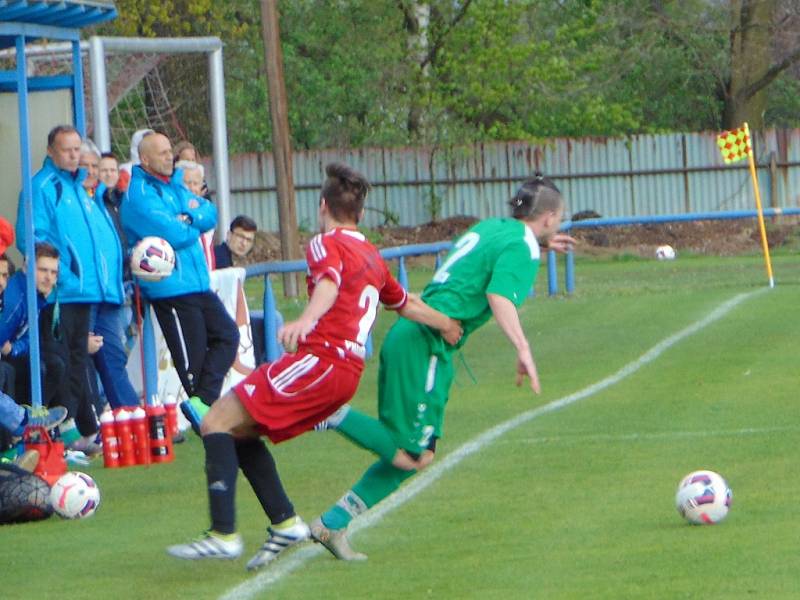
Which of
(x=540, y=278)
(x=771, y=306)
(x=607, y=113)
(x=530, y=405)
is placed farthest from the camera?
(x=607, y=113)

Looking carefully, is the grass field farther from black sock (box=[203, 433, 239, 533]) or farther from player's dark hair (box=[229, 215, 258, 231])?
player's dark hair (box=[229, 215, 258, 231])

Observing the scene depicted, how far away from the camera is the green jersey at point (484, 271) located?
7.46m

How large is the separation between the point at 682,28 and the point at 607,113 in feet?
10.8

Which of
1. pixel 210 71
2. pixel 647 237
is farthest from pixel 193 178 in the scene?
pixel 647 237

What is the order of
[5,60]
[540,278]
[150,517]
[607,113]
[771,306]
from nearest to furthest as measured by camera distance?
1. [150,517]
2. [771,306]
3. [5,60]
4. [540,278]
5. [607,113]

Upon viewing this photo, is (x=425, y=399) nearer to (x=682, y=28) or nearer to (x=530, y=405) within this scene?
(x=530, y=405)

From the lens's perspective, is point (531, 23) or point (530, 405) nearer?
point (530, 405)

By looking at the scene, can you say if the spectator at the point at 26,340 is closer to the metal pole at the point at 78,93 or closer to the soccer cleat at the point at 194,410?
the soccer cleat at the point at 194,410

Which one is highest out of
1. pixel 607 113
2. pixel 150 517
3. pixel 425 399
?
pixel 607 113

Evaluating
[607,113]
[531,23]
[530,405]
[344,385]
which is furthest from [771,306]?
[531,23]

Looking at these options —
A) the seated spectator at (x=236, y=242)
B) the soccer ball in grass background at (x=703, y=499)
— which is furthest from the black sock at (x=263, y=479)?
the seated spectator at (x=236, y=242)

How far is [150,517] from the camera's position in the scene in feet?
29.7

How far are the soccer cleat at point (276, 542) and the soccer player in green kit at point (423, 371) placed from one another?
0.06 meters

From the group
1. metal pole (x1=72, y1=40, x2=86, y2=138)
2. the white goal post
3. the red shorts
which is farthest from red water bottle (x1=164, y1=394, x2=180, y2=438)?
the red shorts
